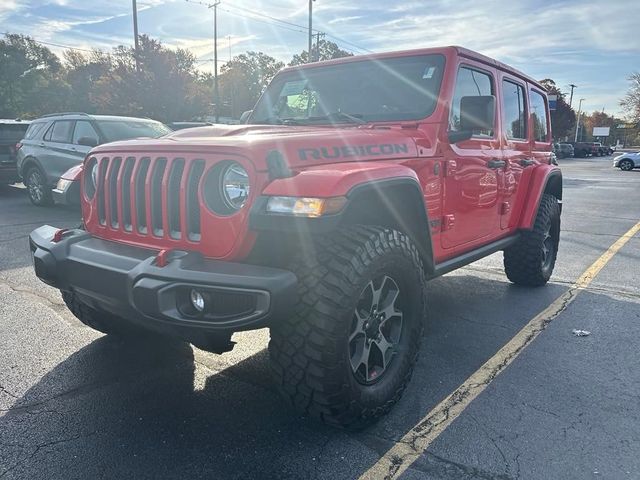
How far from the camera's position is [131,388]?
9.96 feet

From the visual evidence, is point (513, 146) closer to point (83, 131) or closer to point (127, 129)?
point (127, 129)

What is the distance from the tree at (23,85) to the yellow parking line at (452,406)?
53.1 m

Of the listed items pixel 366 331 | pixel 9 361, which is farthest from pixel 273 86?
pixel 9 361

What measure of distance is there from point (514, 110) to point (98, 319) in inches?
151

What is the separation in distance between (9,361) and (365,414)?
238cm

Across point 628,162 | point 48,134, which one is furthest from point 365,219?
point 628,162

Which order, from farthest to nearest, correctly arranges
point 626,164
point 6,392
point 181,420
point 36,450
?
1. point 626,164
2. point 6,392
3. point 181,420
4. point 36,450

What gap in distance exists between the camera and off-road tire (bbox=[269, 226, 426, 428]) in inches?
89.4

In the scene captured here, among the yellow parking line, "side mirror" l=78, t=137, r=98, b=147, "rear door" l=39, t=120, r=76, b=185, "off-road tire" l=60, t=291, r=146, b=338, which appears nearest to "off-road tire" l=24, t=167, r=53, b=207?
"rear door" l=39, t=120, r=76, b=185

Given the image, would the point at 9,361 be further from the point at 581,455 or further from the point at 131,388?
the point at 581,455

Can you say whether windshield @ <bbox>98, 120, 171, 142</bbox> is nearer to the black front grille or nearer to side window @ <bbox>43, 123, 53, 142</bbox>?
side window @ <bbox>43, 123, 53, 142</bbox>

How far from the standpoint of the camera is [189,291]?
86.7 inches

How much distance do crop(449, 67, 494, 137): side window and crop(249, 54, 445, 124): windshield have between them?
0.17 meters

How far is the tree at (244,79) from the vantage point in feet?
199
